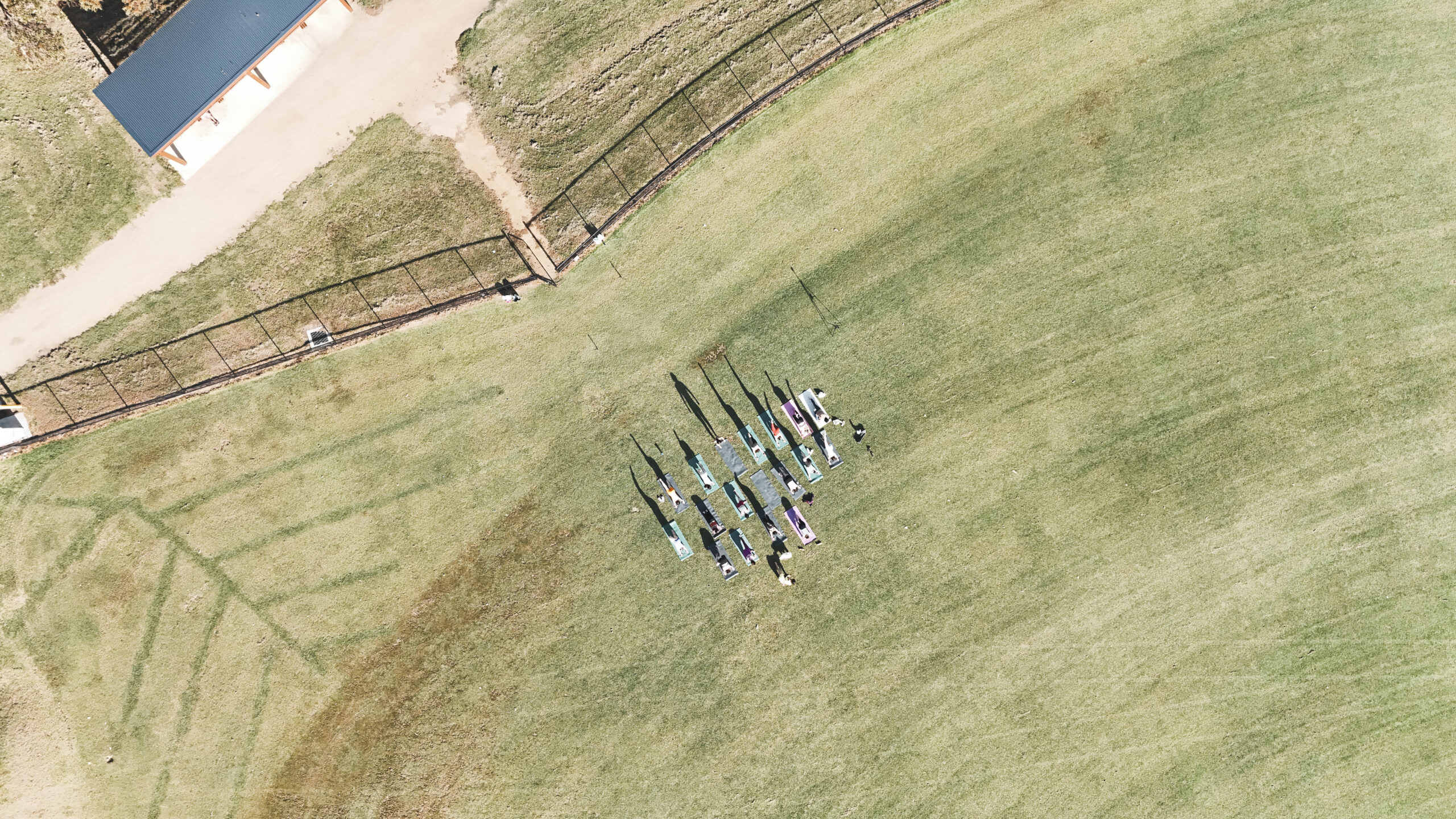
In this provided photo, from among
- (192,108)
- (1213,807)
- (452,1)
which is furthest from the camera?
(1213,807)

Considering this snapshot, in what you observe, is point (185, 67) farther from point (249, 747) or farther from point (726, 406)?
point (249, 747)

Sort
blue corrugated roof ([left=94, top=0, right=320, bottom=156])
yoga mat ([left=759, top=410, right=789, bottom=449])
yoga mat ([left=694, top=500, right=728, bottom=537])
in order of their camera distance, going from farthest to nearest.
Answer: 1. yoga mat ([left=694, top=500, right=728, bottom=537])
2. yoga mat ([left=759, top=410, right=789, bottom=449])
3. blue corrugated roof ([left=94, top=0, right=320, bottom=156])

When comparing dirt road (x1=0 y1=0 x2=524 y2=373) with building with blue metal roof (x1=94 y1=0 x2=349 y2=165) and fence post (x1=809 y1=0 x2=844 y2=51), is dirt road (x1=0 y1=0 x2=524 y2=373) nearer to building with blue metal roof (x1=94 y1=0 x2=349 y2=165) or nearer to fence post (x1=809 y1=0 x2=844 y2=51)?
building with blue metal roof (x1=94 y1=0 x2=349 y2=165)

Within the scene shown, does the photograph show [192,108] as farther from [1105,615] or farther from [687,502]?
[1105,615]

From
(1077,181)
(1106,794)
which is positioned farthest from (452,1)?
(1106,794)

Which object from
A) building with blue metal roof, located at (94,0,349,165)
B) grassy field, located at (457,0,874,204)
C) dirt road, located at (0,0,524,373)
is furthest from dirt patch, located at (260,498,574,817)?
building with blue metal roof, located at (94,0,349,165)
